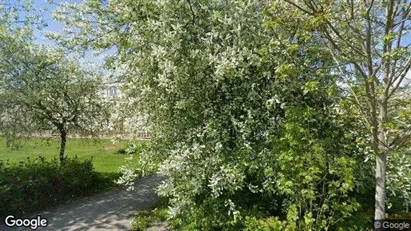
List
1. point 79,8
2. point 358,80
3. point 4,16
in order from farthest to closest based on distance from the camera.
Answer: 1. point 4,16
2. point 79,8
3. point 358,80

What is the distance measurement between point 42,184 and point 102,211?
166cm

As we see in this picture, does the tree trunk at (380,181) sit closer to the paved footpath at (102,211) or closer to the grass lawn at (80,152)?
the paved footpath at (102,211)

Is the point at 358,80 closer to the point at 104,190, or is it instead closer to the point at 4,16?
the point at 104,190

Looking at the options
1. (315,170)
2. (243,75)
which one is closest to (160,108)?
(243,75)

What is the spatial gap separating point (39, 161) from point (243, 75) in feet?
23.4

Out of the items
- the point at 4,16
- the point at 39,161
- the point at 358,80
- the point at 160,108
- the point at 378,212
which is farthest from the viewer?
the point at 39,161

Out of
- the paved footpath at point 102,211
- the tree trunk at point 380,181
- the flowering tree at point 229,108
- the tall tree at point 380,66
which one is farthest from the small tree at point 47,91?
the tree trunk at point 380,181

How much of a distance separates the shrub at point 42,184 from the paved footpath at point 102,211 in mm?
419

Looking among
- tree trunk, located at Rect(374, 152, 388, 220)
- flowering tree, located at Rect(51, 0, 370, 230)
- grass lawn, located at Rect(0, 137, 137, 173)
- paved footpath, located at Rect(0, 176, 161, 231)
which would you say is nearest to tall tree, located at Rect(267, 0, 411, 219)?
tree trunk, located at Rect(374, 152, 388, 220)

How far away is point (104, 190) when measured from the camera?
9727 millimetres

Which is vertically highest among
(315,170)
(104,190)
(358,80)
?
(358,80)

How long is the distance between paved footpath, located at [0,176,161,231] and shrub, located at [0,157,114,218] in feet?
1.37

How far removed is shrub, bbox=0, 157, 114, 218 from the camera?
712 cm

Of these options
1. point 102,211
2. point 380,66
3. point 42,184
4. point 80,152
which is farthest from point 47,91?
point 80,152
